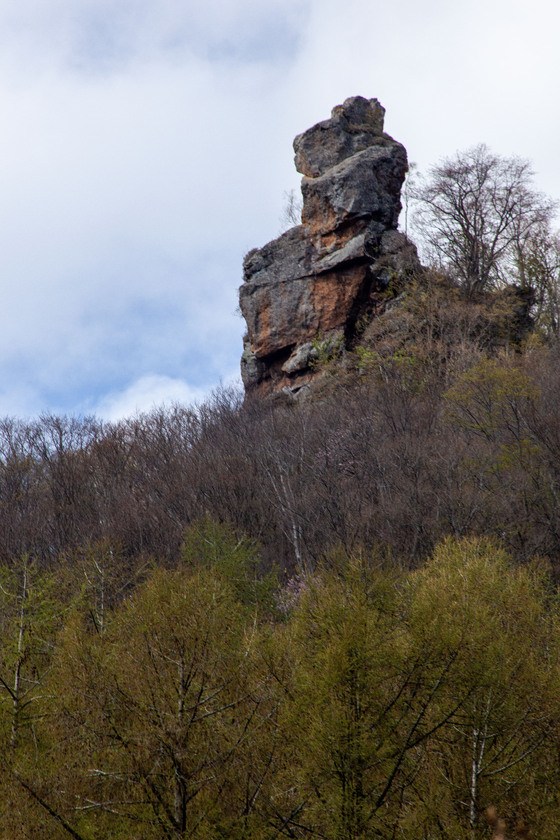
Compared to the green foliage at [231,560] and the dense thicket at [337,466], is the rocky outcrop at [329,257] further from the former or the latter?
the green foliage at [231,560]

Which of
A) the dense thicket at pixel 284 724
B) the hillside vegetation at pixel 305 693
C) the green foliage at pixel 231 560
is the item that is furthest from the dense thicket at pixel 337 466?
the dense thicket at pixel 284 724

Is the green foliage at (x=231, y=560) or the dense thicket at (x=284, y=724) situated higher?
the green foliage at (x=231, y=560)

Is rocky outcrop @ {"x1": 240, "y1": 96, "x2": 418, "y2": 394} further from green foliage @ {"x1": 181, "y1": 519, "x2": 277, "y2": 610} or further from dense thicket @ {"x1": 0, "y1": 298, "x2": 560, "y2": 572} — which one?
green foliage @ {"x1": 181, "y1": 519, "x2": 277, "y2": 610}

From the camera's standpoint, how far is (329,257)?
172 ft

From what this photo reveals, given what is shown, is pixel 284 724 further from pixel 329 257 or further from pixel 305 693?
pixel 329 257

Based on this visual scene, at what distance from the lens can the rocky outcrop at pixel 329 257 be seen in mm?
51750

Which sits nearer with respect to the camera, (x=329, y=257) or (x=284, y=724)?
(x=284, y=724)

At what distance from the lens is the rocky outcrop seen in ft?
170

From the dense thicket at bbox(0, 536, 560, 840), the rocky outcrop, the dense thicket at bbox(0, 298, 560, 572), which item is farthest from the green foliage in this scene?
the rocky outcrop

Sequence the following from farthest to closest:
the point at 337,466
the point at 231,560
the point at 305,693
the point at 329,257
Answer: the point at 329,257 → the point at 337,466 → the point at 231,560 → the point at 305,693

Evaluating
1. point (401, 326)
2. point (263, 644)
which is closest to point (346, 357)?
point (401, 326)

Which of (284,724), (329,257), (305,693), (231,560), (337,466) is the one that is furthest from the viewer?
(329,257)

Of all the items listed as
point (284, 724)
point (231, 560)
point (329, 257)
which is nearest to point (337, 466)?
point (231, 560)

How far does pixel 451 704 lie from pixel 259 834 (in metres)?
4.83
